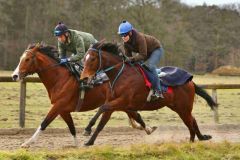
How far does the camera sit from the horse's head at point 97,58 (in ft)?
28.4

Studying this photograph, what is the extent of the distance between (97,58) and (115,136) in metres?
3.19

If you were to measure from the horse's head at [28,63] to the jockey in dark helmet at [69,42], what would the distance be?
1.41 feet

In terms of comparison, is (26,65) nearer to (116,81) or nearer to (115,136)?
(116,81)

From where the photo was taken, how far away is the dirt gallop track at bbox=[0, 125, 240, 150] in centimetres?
993

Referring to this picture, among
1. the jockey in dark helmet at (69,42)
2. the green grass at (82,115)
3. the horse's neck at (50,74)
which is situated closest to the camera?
the horse's neck at (50,74)

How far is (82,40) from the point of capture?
9969 mm

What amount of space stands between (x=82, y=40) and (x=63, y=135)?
97.3 inches

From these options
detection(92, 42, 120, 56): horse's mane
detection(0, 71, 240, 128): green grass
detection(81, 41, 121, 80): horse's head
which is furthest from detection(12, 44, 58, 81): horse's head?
detection(0, 71, 240, 128): green grass

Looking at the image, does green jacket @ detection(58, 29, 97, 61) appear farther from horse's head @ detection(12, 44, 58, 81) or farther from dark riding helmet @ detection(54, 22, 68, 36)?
horse's head @ detection(12, 44, 58, 81)

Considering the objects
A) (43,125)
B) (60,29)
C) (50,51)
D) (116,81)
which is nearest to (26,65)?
(50,51)

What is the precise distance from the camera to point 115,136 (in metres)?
11.6

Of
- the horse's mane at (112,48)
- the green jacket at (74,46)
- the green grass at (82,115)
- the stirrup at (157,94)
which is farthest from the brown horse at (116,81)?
the green grass at (82,115)

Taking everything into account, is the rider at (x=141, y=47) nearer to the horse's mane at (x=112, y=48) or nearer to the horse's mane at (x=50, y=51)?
the horse's mane at (x=112, y=48)

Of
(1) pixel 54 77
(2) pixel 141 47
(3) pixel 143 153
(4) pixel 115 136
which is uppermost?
(2) pixel 141 47
